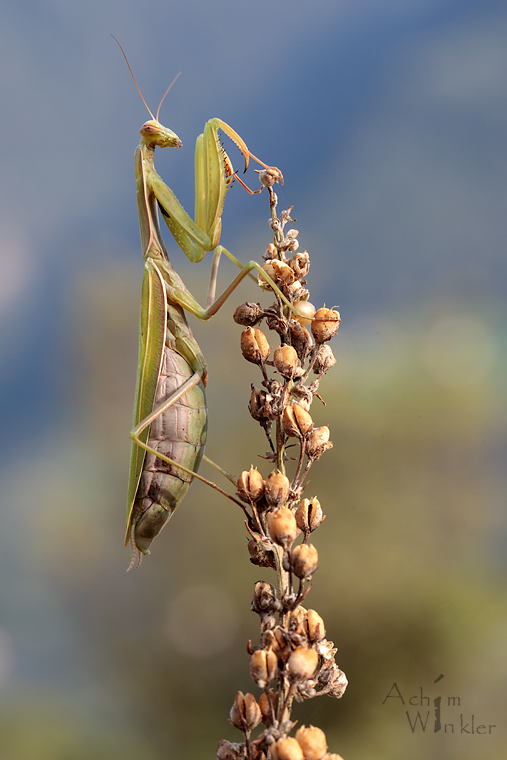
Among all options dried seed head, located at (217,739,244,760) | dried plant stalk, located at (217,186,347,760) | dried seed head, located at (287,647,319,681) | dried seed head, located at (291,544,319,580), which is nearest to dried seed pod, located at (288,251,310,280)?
dried plant stalk, located at (217,186,347,760)

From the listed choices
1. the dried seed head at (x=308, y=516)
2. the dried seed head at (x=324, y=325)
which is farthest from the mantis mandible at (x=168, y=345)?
the dried seed head at (x=308, y=516)

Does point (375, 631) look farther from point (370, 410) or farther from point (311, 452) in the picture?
point (311, 452)

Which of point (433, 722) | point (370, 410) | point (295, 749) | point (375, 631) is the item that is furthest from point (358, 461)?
point (295, 749)

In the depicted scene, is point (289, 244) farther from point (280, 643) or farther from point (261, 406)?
point (280, 643)

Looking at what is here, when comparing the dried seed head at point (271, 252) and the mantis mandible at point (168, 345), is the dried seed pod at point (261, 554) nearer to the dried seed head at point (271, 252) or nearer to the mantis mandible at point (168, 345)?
the mantis mandible at point (168, 345)

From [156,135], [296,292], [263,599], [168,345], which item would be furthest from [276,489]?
[156,135]
